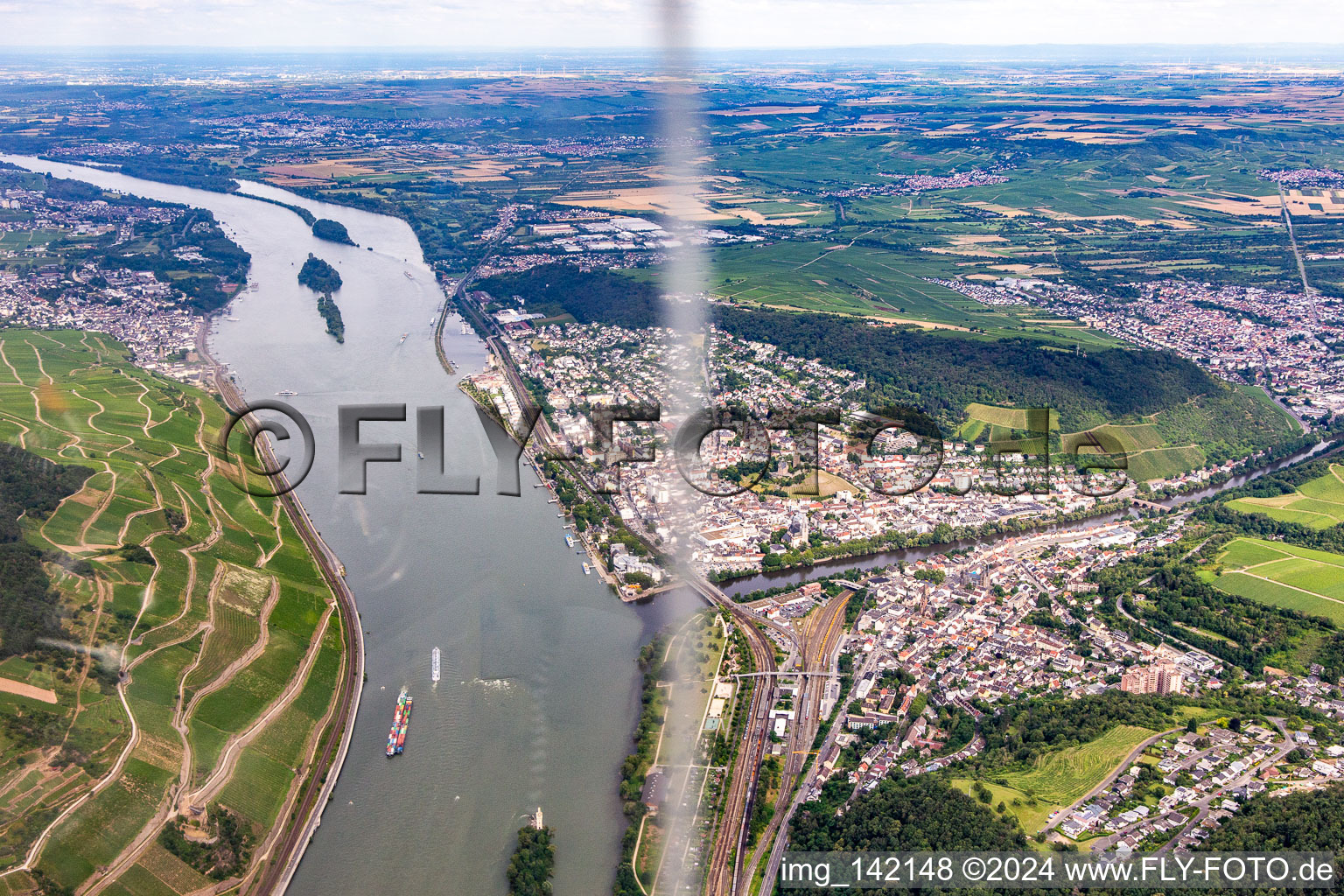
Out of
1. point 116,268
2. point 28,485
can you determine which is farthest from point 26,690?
point 116,268

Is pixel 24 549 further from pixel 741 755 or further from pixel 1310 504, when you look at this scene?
pixel 1310 504

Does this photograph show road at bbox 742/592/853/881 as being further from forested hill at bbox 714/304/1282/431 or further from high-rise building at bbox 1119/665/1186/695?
forested hill at bbox 714/304/1282/431

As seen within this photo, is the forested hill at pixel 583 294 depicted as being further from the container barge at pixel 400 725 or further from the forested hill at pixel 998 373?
the container barge at pixel 400 725

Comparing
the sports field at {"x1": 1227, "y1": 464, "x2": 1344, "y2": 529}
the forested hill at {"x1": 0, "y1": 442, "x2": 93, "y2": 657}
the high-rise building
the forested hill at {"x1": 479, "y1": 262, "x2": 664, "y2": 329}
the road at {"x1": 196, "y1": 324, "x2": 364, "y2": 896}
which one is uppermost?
the forested hill at {"x1": 479, "y1": 262, "x2": 664, "y2": 329}

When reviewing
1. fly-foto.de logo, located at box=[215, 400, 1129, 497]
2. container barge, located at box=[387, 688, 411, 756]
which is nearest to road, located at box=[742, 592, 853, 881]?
fly-foto.de logo, located at box=[215, 400, 1129, 497]

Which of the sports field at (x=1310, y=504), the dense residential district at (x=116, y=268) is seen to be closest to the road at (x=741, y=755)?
the sports field at (x=1310, y=504)

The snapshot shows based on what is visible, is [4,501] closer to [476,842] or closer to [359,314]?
[476,842]
